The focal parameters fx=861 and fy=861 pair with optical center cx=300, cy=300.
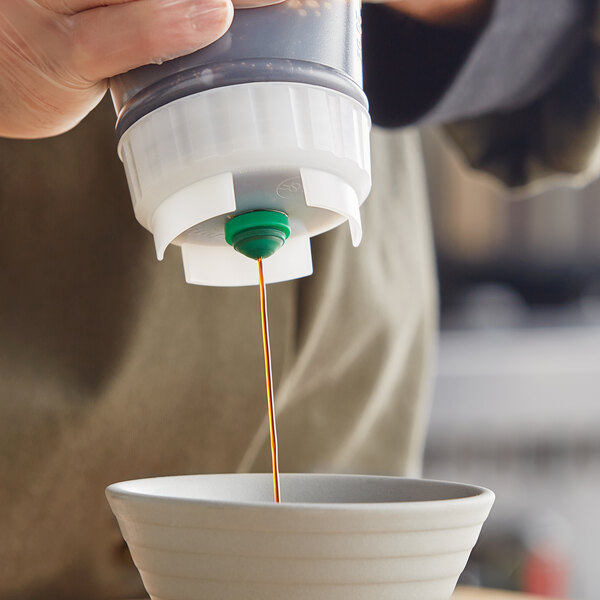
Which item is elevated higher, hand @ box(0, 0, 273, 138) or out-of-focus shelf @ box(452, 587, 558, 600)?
hand @ box(0, 0, 273, 138)

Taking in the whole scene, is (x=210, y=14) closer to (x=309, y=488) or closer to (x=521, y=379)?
(x=309, y=488)

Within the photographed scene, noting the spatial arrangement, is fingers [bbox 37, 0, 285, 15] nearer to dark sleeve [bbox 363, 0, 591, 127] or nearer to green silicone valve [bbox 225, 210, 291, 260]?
green silicone valve [bbox 225, 210, 291, 260]

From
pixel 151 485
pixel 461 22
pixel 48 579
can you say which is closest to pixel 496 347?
pixel 461 22

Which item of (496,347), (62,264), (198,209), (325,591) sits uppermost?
(496,347)

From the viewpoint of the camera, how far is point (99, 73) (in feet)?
1.08

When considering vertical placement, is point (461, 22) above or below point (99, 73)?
above

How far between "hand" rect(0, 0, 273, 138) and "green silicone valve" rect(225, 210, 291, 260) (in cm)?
7

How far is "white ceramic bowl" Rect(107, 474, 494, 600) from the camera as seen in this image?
288 mm

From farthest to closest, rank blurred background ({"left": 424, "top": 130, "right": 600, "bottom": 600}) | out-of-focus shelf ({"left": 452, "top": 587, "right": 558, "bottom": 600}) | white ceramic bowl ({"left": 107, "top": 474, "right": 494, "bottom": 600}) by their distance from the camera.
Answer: blurred background ({"left": 424, "top": 130, "right": 600, "bottom": 600})
out-of-focus shelf ({"left": 452, "top": 587, "right": 558, "bottom": 600})
white ceramic bowl ({"left": 107, "top": 474, "right": 494, "bottom": 600})

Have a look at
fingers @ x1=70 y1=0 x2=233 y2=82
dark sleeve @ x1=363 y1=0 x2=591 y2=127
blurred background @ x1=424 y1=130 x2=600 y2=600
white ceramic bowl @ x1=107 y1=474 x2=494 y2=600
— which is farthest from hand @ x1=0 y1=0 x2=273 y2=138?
blurred background @ x1=424 y1=130 x2=600 y2=600

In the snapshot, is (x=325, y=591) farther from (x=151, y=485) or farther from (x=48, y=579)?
(x=48, y=579)

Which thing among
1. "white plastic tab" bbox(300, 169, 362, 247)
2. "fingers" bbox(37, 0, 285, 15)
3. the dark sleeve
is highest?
the dark sleeve

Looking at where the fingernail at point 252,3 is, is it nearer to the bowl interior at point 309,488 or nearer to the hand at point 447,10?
the bowl interior at point 309,488

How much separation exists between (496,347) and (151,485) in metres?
1.54
